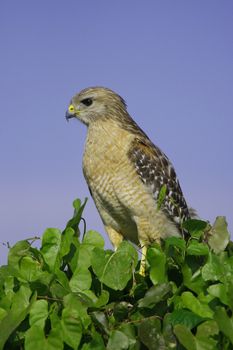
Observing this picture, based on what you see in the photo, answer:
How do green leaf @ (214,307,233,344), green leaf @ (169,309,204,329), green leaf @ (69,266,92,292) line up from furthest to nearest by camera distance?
green leaf @ (69,266,92,292) → green leaf @ (169,309,204,329) → green leaf @ (214,307,233,344)

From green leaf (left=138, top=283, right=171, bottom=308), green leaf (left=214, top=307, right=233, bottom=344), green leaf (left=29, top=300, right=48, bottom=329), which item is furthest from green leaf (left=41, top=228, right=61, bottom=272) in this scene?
green leaf (left=214, top=307, right=233, bottom=344)

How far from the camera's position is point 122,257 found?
14.1ft

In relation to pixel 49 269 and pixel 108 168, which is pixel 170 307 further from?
pixel 108 168

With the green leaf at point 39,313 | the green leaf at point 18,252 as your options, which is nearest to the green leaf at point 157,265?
the green leaf at point 39,313

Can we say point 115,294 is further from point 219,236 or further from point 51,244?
point 219,236

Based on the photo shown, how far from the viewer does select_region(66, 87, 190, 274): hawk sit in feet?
24.4

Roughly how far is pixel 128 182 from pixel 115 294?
3.06 m

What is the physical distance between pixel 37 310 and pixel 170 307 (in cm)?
80

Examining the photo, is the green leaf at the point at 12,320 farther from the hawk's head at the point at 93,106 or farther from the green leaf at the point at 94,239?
the hawk's head at the point at 93,106

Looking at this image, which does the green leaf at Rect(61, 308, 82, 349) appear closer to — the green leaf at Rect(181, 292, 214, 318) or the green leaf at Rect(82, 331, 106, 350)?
the green leaf at Rect(82, 331, 106, 350)

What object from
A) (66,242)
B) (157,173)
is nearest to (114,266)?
(66,242)

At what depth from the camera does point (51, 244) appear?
446 centimetres

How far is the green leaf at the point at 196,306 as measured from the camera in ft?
12.6

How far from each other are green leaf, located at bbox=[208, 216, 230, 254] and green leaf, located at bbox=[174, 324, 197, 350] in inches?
31.2
